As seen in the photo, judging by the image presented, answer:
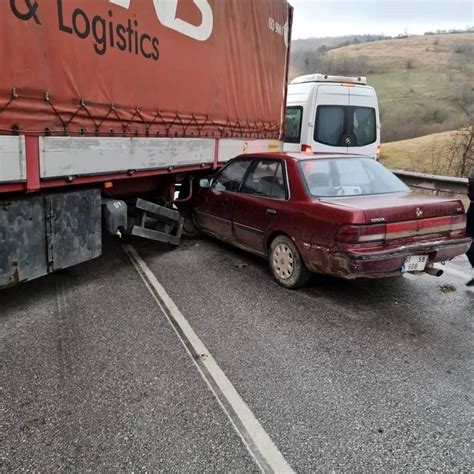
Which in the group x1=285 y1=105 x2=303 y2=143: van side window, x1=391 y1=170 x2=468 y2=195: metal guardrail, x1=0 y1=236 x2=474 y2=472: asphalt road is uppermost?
x1=285 y1=105 x2=303 y2=143: van side window

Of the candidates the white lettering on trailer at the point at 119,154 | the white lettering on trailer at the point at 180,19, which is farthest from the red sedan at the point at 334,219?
the white lettering on trailer at the point at 180,19

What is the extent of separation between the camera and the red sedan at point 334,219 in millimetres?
4324

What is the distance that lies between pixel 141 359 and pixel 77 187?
7.00ft

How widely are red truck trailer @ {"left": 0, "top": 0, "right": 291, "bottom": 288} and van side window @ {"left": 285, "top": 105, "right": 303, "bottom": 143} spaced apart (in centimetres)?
349

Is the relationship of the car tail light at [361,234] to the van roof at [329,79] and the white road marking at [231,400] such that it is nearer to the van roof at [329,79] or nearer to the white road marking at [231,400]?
the white road marking at [231,400]

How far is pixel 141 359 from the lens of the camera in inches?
138

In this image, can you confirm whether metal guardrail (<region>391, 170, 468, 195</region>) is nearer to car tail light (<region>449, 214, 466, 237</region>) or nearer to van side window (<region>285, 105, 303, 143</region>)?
van side window (<region>285, 105, 303, 143</region>)

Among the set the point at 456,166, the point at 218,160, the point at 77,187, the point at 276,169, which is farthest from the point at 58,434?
the point at 456,166

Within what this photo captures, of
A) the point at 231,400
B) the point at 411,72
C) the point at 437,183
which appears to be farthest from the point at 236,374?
the point at 411,72

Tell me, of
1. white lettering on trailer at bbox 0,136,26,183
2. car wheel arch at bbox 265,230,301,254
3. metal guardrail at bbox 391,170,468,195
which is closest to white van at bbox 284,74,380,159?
metal guardrail at bbox 391,170,468,195

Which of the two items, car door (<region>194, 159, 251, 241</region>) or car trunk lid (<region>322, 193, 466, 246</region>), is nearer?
car trunk lid (<region>322, 193, 466, 246</region>)

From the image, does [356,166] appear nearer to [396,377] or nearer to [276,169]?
[276,169]

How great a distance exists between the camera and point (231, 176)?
645 centimetres

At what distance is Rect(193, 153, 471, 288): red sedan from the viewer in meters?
4.32
